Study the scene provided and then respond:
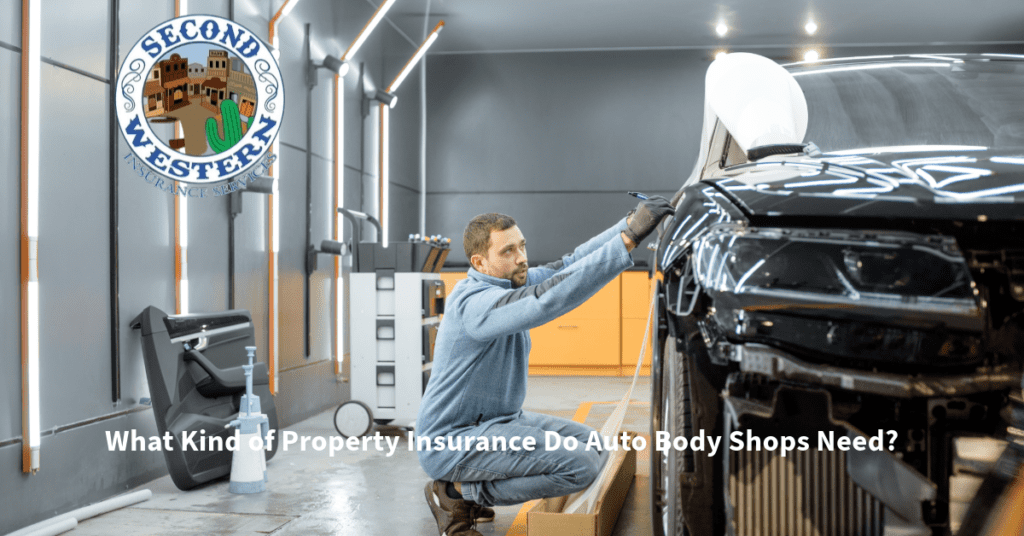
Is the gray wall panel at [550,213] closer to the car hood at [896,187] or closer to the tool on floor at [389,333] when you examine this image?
the tool on floor at [389,333]

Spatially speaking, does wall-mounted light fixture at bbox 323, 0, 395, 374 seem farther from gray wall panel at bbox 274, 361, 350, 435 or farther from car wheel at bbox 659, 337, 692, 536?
car wheel at bbox 659, 337, 692, 536

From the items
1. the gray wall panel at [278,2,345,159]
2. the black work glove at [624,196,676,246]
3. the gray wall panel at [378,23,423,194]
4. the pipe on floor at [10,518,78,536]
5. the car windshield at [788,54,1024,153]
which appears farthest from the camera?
the gray wall panel at [378,23,423,194]

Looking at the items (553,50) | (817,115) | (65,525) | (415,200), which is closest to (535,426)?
(817,115)

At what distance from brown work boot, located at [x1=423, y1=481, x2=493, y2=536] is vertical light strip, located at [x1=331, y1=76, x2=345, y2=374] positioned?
3124 millimetres

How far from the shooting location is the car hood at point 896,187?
1.02 m

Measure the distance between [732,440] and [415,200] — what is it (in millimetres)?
6685

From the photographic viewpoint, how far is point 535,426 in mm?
2439

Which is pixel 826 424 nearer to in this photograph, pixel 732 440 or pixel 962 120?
pixel 732 440

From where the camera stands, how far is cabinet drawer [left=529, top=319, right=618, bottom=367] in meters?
6.82

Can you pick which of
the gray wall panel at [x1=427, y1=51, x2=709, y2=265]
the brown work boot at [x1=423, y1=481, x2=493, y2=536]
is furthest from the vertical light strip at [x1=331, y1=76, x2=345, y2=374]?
the brown work boot at [x1=423, y1=481, x2=493, y2=536]

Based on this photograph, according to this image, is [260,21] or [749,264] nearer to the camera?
[749,264]

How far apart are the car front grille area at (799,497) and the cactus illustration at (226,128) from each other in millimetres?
3094

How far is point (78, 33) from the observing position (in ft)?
9.68

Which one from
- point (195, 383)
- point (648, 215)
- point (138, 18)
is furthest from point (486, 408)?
point (138, 18)
